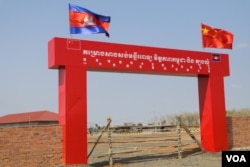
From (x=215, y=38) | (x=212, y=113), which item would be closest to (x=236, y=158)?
(x=212, y=113)

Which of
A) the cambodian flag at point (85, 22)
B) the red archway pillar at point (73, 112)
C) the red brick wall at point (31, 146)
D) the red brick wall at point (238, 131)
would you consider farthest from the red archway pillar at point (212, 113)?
the red brick wall at point (31, 146)

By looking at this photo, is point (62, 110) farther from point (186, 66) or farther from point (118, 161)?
point (186, 66)

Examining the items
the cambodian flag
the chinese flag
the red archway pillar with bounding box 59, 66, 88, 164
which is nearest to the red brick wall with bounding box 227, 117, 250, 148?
the chinese flag

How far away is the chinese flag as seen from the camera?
61.3 feet

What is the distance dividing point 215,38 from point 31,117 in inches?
1511

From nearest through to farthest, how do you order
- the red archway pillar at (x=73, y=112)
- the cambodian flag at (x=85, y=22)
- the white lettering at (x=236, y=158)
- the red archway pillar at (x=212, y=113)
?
the white lettering at (x=236, y=158), the red archway pillar at (x=73, y=112), the cambodian flag at (x=85, y=22), the red archway pillar at (x=212, y=113)

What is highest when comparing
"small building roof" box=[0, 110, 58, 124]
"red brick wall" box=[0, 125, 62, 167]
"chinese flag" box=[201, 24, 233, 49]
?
"chinese flag" box=[201, 24, 233, 49]

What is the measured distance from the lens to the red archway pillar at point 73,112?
46.8 feet

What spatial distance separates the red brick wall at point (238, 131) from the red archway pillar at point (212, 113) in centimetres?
63

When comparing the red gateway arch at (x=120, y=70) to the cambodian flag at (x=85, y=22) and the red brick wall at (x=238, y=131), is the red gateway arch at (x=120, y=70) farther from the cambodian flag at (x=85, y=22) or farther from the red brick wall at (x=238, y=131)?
the cambodian flag at (x=85, y=22)

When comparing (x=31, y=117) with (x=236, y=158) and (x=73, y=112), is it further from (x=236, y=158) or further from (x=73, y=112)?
(x=236, y=158)

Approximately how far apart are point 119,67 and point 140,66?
102 cm

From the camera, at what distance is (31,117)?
173ft

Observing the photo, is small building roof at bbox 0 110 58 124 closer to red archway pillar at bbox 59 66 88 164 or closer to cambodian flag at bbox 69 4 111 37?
cambodian flag at bbox 69 4 111 37
